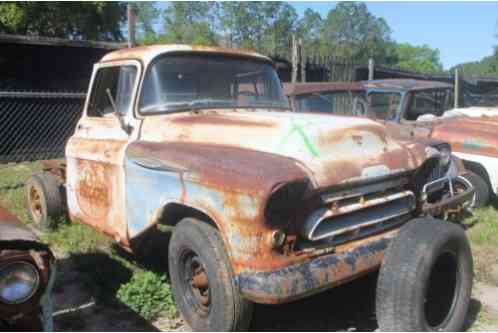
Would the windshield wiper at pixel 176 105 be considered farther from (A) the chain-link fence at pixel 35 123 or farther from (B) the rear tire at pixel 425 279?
(A) the chain-link fence at pixel 35 123

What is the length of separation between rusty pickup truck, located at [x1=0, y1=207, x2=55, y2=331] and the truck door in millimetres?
1718

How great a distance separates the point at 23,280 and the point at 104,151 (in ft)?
7.21

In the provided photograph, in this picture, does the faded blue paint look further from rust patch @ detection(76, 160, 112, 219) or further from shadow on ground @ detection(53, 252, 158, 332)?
shadow on ground @ detection(53, 252, 158, 332)

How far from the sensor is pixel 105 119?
4547 mm

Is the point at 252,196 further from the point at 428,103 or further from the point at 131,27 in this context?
the point at 131,27

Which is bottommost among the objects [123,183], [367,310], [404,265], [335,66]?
[367,310]

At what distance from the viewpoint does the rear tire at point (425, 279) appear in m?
2.86

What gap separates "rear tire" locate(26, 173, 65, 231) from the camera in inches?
220

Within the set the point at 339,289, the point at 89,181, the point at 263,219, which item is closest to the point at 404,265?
the point at 263,219

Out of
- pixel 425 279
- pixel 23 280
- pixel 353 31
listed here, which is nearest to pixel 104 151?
pixel 23 280

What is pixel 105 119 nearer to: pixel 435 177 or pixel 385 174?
pixel 385 174

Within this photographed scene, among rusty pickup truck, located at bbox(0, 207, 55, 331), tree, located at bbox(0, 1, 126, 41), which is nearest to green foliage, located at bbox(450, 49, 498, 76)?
tree, located at bbox(0, 1, 126, 41)

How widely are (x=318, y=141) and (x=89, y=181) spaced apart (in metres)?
2.24

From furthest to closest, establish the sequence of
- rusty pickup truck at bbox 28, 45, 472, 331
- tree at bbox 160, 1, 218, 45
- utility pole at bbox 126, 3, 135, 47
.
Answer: tree at bbox 160, 1, 218, 45 < utility pole at bbox 126, 3, 135, 47 < rusty pickup truck at bbox 28, 45, 472, 331
